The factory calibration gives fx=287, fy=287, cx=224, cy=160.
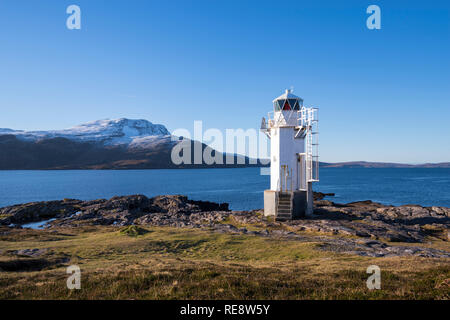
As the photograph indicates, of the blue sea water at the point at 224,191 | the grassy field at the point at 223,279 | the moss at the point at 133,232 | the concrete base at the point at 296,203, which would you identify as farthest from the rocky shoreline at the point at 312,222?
the blue sea water at the point at 224,191

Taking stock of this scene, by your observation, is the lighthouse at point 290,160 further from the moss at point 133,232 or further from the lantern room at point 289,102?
the moss at point 133,232

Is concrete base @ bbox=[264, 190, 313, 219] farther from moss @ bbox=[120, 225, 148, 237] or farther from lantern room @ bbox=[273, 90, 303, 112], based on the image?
moss @ bbox=[120, 225, 148, 237]

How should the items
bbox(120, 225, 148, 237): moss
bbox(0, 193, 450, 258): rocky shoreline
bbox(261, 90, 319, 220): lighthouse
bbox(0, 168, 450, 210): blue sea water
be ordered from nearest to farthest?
bbox(0, 193, 450, 258): rocky shoreline < bbox(120, 225, 148, 237): moss < bbox(261, 90, 319, 220): lighthouse < bbox(0, 168, 450, 210): blue sea water

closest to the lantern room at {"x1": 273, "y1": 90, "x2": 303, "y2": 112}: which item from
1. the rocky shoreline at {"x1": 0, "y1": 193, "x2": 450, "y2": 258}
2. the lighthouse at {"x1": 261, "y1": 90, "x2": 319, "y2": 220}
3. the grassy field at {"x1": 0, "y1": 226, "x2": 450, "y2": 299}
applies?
the lighthouse at {"x1": 261, "y1": 90, "x2": 319, "y2": 220}

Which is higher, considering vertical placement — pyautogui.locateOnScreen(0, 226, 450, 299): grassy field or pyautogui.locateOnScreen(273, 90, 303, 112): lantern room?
pyautogui.locateOnScreen(273, 90, 303, 112): lantern room

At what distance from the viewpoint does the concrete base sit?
28777mm

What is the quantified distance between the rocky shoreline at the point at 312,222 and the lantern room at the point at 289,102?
11.3 meters

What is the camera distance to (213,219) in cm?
3088

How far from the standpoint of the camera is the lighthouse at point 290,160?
28.7 m

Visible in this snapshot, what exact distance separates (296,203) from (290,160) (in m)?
4.38
